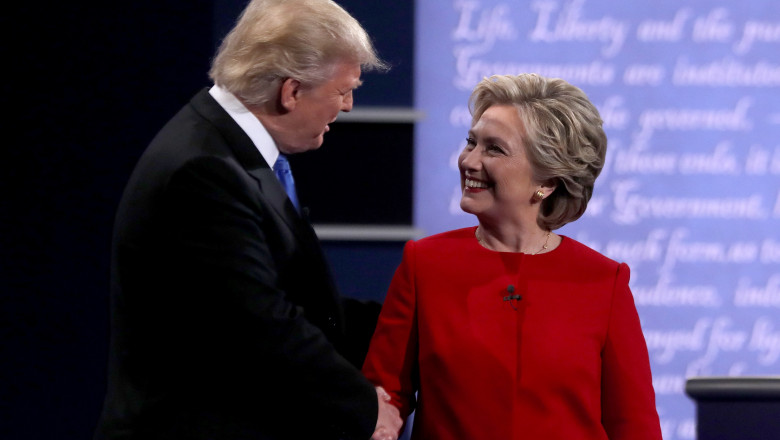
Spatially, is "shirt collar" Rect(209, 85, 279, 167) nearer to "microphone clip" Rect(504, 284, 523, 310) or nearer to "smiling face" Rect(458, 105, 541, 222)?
"smiling face" Rect(458, 105, 541, 222)

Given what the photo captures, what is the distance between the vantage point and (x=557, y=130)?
170cm

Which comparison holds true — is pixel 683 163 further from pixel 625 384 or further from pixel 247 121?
pixel 247 121

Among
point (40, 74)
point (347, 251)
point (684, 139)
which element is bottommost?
point (347, 251)

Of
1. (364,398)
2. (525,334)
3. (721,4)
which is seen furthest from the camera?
(721,4)

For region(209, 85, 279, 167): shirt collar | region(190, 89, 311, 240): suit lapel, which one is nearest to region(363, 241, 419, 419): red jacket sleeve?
region(190, 89, 311, 240): suit lapel

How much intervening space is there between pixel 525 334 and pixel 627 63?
1.55 meters

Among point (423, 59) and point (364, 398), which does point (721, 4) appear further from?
point (364, 398)

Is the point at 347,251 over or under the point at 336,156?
under

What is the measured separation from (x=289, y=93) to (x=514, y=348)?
0.66m

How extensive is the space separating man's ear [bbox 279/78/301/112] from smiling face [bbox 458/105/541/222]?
37 centimetres

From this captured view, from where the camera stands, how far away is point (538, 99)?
173 cm

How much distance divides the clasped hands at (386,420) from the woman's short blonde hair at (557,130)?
0.50 meters

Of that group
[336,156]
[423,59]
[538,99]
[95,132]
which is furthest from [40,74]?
[538,99]

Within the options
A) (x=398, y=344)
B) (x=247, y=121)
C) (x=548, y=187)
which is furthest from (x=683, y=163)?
(x=247, y=121)
